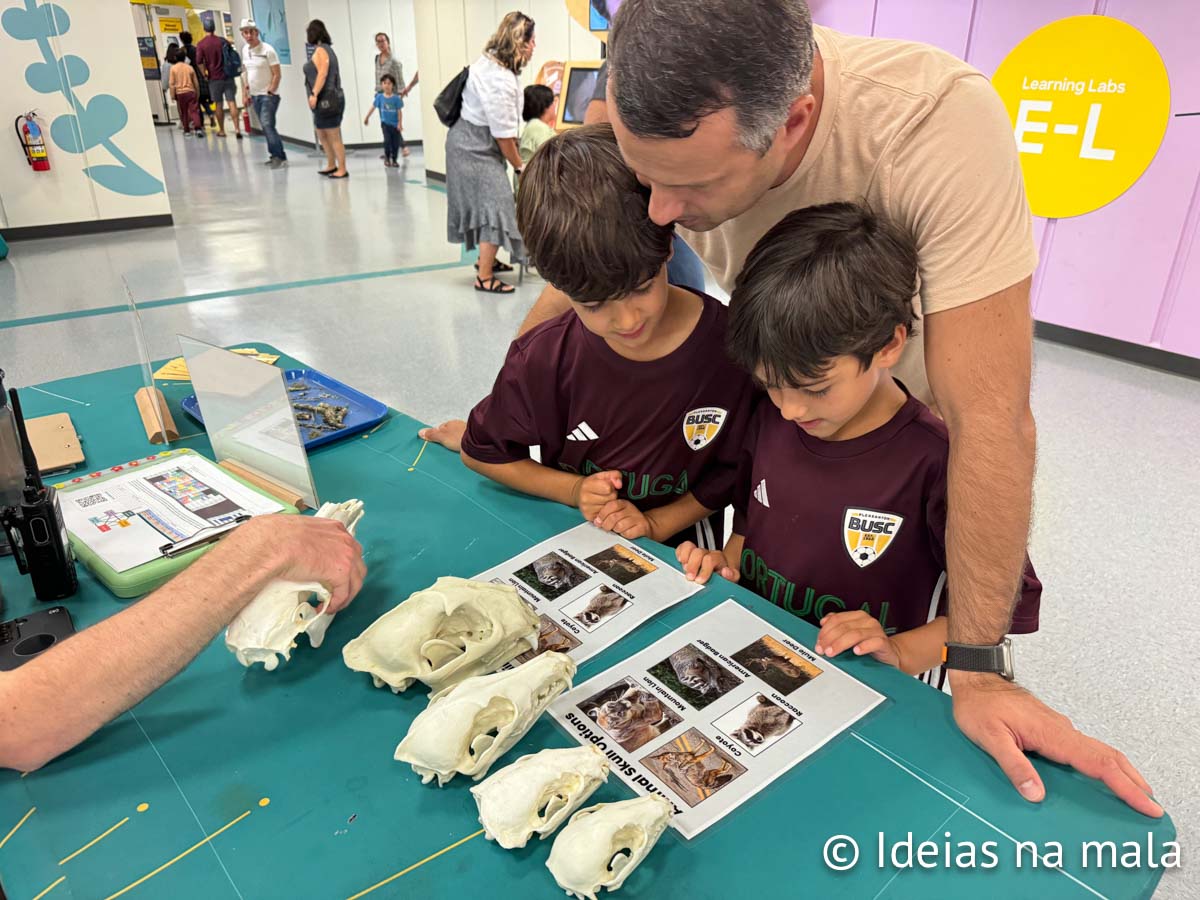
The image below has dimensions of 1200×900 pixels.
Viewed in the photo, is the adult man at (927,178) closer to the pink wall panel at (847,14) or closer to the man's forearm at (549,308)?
the man's forearm at (549,308)

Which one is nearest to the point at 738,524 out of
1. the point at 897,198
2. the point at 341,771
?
the point at 897,198

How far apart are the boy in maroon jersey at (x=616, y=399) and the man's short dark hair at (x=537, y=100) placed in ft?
15.9

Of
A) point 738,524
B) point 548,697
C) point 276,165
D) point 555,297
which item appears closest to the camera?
point 548,697

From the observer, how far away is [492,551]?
4.38ft

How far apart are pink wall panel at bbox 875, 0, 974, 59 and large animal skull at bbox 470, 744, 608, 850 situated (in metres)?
5.04

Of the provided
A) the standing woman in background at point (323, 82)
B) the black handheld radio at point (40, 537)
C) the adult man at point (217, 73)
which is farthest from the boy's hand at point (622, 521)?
the adult man at point (217, 73)

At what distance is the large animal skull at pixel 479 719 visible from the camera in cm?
90

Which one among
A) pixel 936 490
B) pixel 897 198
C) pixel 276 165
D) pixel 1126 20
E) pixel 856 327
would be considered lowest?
pixel 276 165

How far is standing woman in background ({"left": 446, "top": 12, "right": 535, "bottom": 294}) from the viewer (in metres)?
5.05

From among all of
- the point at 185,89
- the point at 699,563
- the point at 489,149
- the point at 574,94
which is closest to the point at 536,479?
the point at 699,563

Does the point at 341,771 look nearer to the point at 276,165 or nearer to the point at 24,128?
the point at 24,128

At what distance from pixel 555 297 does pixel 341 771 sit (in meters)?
1.10

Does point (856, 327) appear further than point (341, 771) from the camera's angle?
Yes

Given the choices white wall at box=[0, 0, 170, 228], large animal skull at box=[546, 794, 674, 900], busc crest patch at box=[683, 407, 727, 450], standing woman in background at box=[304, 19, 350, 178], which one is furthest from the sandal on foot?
large animal skull at box=[546, 794, 674, 900]
